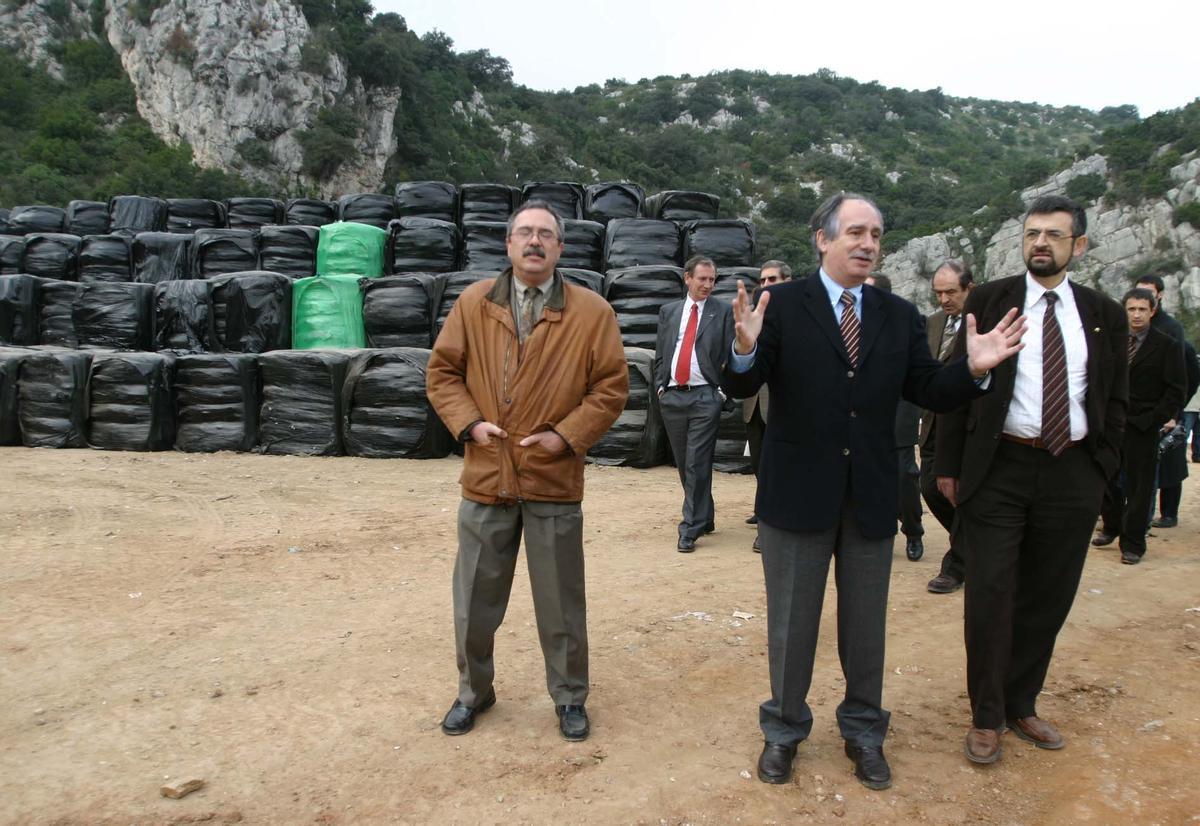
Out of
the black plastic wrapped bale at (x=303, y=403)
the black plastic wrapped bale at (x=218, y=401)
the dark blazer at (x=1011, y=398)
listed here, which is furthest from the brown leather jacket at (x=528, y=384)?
the black plastic wrapped bale at (x=218, y=401)

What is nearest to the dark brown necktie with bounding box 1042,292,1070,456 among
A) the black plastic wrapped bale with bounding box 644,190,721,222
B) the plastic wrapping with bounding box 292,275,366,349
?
the plastic wrapping with bounding box 292,275,366,349

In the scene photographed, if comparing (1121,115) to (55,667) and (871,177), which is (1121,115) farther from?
(55,667)

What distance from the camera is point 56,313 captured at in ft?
31.0

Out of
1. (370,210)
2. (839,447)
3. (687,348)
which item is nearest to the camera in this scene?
(839,447)

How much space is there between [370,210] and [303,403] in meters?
4.41

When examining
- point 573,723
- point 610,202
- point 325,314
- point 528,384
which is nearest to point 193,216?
point 325,314

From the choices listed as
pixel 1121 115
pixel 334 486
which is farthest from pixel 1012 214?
pixel 1121 115

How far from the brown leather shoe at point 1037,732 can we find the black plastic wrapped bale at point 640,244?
7.46 meters

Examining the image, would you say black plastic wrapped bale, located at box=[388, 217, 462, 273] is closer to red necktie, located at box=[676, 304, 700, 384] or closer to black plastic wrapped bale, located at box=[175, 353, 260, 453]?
black plastic wrapped bale, located at box=[175, 353, 260, 453]

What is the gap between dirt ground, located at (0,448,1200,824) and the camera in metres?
2.40

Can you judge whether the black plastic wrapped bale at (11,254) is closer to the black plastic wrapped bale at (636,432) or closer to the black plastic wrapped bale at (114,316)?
the black plastic wrapped bale at (114,316)

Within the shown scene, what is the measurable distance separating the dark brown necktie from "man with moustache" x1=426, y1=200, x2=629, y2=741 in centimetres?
125

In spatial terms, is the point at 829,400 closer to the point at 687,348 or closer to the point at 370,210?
the point at 687,348

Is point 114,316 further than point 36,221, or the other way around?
point 36,221
